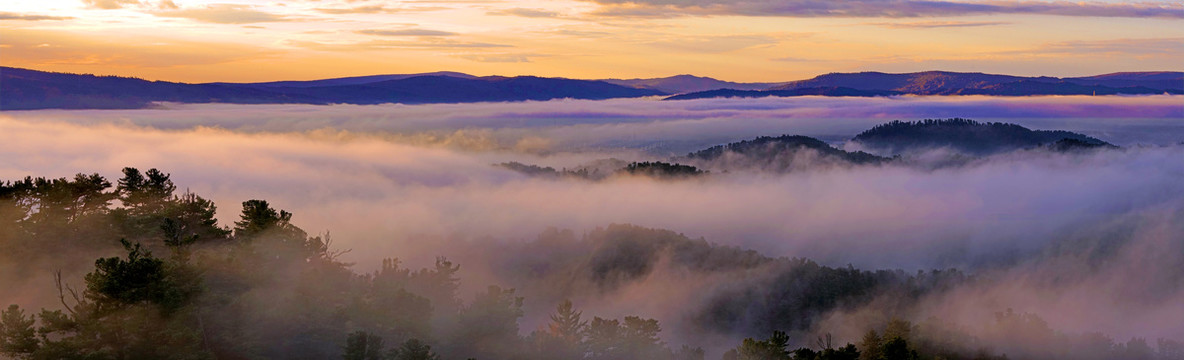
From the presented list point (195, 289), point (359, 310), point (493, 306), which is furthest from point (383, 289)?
point (195, 289)

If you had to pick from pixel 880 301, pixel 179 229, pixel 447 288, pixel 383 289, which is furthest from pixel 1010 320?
pixel 179 229

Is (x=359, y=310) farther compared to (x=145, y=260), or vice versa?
(x=359, y=310)

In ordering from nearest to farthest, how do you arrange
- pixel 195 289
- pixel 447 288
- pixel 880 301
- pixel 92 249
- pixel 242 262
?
pixel 195 289 < pixel 242 262 < pixel 92 249 < pixel 447 288 < pixel 880 301

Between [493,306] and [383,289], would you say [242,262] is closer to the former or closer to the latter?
[383,289]

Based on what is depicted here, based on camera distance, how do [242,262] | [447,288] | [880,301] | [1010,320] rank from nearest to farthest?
[242,262] → [447,288] → [1010,320] → [880,301]

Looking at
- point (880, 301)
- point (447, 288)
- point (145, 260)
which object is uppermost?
point (145, 260)

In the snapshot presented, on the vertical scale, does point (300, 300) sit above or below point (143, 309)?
below

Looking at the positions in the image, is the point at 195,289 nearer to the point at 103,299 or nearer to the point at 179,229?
the point at 103,299

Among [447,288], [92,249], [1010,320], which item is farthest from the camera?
[1010,320]

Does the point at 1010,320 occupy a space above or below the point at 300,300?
below
